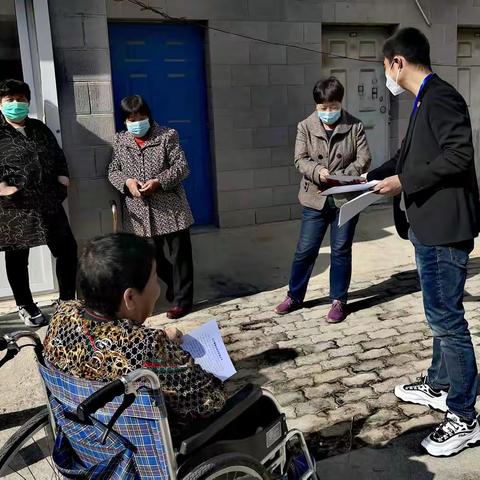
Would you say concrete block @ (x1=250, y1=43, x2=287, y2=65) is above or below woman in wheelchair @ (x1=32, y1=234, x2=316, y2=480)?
above

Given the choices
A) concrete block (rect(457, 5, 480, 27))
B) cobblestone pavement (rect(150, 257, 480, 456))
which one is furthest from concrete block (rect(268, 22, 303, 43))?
cobblestone pavement (rect(150, 257, 480, 456))

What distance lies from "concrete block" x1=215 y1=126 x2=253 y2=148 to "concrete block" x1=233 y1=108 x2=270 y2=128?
0.07 metres

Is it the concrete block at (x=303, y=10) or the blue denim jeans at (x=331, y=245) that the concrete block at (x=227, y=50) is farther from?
the blue denim jeans at (x=331, y=245)

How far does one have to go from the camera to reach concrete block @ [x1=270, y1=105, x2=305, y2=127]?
22.9 ft

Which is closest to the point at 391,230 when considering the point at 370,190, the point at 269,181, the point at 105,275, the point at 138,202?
the point at 269,181

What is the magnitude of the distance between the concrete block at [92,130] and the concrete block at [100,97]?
60 millimetres

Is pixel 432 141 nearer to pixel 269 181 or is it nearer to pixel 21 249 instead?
pixel 21 249

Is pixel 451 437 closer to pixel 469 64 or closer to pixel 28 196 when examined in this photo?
pixel 28 196

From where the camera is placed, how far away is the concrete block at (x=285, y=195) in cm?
720

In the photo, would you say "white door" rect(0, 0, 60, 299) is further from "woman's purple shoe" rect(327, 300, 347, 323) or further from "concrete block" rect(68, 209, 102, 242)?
"woman's purple shoe" rect(327, 300, 347, 323)

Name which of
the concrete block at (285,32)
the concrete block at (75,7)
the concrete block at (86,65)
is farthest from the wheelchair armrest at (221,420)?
the concrete block at (285,32)

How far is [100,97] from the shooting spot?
187 inches

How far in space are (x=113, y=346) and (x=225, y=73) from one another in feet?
17.4

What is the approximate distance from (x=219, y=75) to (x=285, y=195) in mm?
1624
